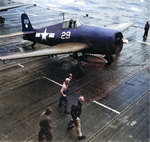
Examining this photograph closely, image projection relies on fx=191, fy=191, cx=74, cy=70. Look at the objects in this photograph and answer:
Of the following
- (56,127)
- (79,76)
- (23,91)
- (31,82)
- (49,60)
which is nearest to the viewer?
(56,127)

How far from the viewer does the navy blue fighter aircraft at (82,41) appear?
10773 mm

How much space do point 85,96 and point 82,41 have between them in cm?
370

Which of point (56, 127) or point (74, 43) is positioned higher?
point (74, 43)

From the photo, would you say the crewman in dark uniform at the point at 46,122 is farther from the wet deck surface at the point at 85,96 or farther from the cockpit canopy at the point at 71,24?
the cockpit canopy at the point at 71,24

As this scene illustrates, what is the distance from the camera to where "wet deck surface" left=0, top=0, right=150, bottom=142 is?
734 cm

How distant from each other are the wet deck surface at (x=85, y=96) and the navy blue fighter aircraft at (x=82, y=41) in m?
1.30

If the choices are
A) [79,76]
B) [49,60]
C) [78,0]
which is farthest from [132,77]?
[78,0]

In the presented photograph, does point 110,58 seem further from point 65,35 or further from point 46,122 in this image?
point 46,122

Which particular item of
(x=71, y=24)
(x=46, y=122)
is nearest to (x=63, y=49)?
(x=71, y=24)

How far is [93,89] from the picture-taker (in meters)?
10.3

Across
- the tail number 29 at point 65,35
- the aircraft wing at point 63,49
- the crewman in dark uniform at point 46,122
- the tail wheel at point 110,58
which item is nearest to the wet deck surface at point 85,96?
the tail wheel at point 110,58

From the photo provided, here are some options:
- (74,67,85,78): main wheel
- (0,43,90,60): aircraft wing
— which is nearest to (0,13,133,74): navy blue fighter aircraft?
(0,43,90,60): aircraft wing

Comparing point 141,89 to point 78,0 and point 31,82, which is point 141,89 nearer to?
point 31,82

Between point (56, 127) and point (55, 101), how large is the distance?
1870mm
